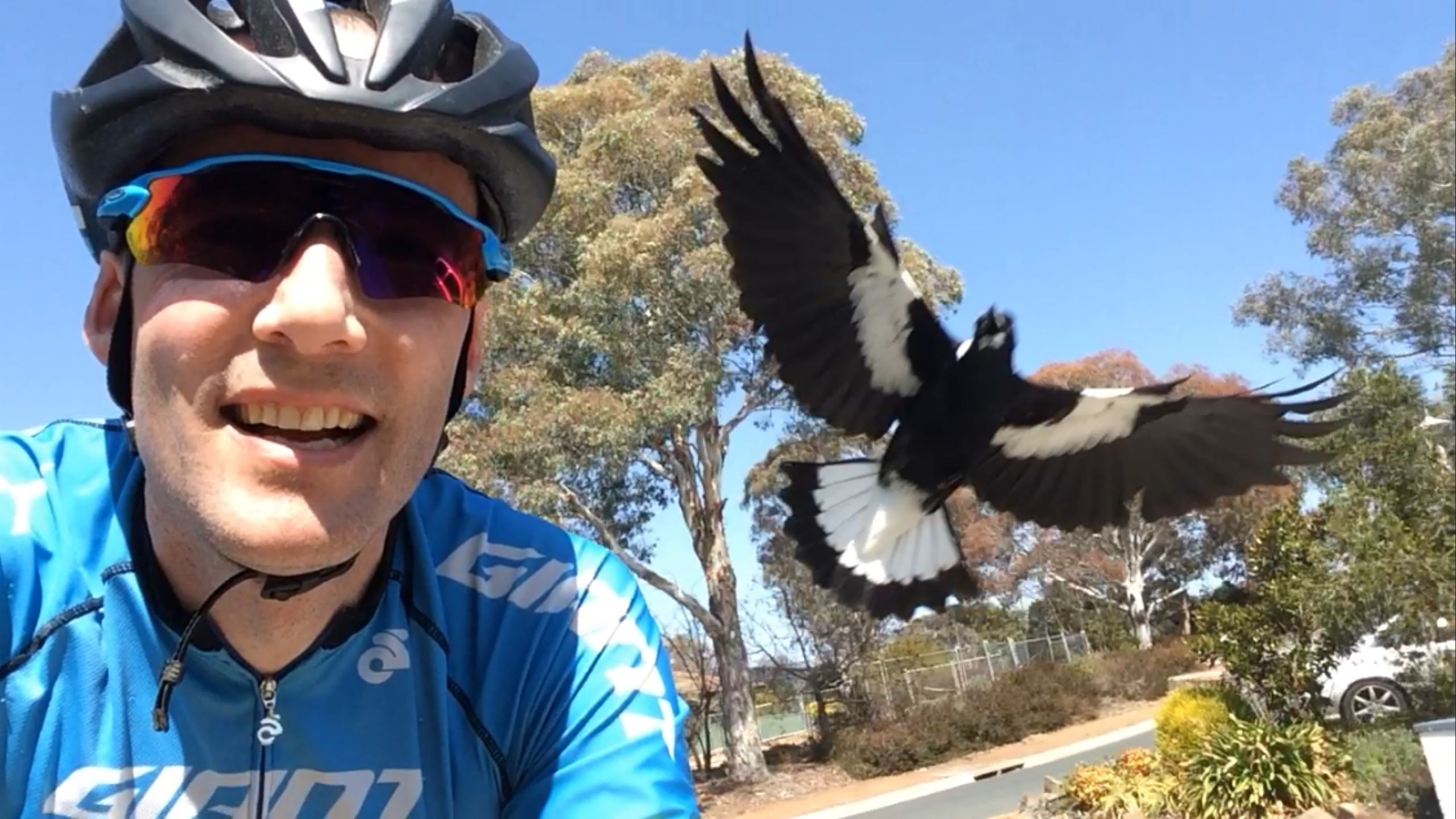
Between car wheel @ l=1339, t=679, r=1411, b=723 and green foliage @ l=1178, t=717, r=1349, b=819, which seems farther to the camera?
car wheel @ l=1339, t=679, r=1411, b=723

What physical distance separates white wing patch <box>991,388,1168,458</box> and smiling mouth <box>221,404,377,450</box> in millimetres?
3884

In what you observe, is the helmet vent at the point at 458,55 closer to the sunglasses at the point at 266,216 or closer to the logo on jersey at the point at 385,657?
the sunglasses at the point at 266,216

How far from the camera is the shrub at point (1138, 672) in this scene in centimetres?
1923

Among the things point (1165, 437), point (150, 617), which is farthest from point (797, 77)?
point (150, 617)

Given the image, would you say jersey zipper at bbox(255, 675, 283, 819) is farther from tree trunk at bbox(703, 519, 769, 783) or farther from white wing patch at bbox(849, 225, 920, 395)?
tree trunk at bbox(703, 519, 769, 783)

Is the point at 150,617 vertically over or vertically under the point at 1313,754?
over

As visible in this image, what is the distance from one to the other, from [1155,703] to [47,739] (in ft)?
67.4

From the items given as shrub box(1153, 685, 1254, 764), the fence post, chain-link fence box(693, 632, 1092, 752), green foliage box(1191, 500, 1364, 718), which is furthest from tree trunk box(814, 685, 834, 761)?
green foliage box(1191, 500, 1364, 718)

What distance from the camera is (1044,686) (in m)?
17.3

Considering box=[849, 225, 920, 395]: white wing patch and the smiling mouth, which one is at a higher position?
box=[849, 225, 920, 395]: white wing patch

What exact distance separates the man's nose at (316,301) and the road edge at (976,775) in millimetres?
11004

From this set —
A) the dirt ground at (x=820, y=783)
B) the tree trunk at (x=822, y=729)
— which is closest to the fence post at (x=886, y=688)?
the tree trunk at (x=822, y=729)

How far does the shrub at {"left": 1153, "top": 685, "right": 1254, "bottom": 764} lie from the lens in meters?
8.91

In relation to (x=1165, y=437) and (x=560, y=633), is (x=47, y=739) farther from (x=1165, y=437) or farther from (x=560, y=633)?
(x=1165, y=437)
